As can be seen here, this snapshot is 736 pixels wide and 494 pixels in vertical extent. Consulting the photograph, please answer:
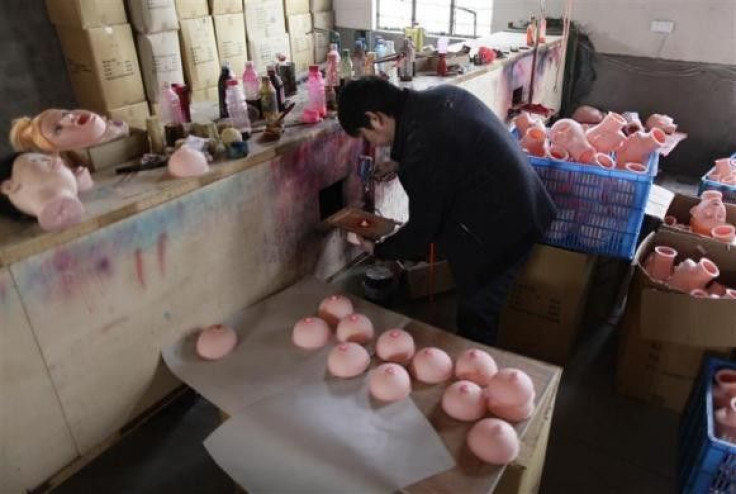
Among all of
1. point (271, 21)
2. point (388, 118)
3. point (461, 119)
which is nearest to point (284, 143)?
point (388, 118)

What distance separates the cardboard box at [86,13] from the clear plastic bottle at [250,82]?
1827 millimetres

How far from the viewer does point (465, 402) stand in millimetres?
1475

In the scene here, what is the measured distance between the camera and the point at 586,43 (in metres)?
4.34

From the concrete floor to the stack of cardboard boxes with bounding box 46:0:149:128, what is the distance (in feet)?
6.76

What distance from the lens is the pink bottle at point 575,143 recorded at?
2256 millimetres

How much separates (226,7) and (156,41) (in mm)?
817

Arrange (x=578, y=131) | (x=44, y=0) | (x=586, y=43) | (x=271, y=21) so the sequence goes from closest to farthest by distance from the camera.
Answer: (x=578, y=131), (x=44, y=0), (x=586, y=43), (x=271, y=21)

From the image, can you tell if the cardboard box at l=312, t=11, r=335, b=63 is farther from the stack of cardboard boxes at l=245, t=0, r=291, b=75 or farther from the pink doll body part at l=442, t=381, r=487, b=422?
the pink doll body part at l=442, t=381, r=487, b=422

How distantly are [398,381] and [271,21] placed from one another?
160 inches

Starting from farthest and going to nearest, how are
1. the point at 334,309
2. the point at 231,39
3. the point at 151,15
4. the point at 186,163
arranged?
1. the point at 231,39
2. the point at 151,15
3. the point at 334,309
4. the point at 186,163

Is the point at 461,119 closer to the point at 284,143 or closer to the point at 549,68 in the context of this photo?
the point at 284,143

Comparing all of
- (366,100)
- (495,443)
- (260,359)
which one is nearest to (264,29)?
(366,100)

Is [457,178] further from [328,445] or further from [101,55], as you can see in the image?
[101,55]

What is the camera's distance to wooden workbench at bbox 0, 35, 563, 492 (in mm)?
1372
